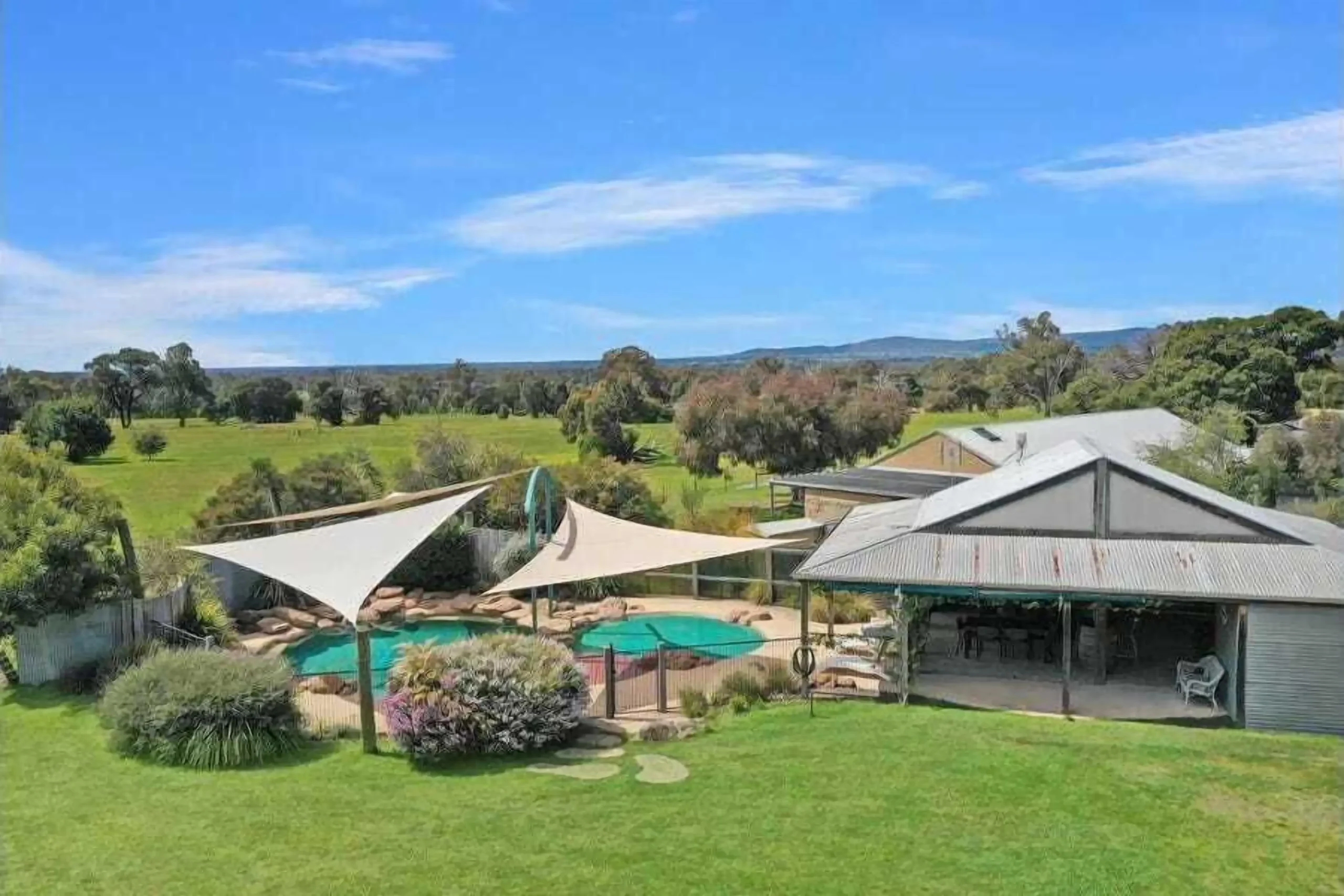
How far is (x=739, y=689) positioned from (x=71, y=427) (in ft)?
143

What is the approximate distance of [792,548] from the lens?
20484mm

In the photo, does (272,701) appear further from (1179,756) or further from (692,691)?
(1179,756)

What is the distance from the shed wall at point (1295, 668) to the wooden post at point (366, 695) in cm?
1036

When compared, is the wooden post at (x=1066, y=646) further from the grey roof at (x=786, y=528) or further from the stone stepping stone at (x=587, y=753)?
the grey roof at (x=786, y=528)

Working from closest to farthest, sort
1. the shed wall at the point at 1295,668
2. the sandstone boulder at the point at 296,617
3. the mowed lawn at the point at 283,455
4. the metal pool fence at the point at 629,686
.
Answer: the shed wall at the point at 1295,668 < the metal pool fence at the point at 629,686 < the sandstone boulder at the point at 296,617 < the mowed lawn at the point at 283,455

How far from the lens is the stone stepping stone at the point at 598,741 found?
11461 millimetres

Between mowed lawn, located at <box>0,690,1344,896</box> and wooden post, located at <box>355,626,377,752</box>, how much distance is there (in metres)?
0.27

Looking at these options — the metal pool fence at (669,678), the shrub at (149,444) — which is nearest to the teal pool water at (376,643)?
the metal pool fence at (669,678)

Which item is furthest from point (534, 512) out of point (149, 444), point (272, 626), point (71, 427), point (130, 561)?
point (71, 427)

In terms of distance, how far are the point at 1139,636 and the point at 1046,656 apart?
6.67 feet

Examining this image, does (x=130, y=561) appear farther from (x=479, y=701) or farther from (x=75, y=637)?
(x=479, y=701)

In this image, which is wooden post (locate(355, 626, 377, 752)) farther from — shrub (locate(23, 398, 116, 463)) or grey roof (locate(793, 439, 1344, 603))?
shrub (locate(23, 398, 116, 463))

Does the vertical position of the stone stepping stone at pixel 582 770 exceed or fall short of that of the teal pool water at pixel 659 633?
it exceeds it

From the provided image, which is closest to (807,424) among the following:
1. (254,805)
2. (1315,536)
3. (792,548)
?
(792,548)
